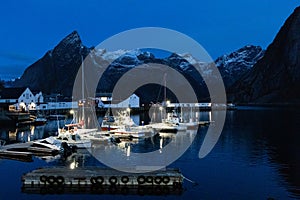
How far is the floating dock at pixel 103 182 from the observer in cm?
2906

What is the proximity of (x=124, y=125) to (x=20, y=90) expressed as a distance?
225 feet

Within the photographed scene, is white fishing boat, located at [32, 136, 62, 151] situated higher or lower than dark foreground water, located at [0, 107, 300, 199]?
higher

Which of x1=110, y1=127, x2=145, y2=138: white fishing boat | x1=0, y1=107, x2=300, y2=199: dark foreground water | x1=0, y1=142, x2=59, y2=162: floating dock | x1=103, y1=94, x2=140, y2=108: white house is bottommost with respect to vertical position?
x1=0, y1=107, x2=300, y2=199: dark foreground water

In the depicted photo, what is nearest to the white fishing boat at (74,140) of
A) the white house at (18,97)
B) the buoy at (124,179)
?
the buoy at (124,179)

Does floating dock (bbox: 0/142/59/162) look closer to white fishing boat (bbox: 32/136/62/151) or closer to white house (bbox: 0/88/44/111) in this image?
white fishing boat (bbox: 32/136/62/151)

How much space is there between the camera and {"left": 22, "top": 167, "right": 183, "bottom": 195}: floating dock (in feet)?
95.3


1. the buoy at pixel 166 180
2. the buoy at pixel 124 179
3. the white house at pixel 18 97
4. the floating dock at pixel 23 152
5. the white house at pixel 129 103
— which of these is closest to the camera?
the buoy at pixel 124 179

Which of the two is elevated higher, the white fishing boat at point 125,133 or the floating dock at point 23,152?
the white fishing boat at point 125,133

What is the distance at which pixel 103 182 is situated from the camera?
2948cm

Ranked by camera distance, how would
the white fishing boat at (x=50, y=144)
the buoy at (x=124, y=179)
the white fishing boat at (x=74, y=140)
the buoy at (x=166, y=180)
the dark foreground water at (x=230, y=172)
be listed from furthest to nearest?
1. the white fishing boat at (x=74, y=140)
2. the white fishing boat at (x=50, y=144)
3. the buoy at (x=166, y=180)
4. the buoy at (x=124, y=179)
5. the dark foreground water at (x=230, y=172)

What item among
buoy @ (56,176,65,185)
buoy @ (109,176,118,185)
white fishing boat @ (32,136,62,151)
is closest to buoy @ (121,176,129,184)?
buoy @ (109,176,118,185)

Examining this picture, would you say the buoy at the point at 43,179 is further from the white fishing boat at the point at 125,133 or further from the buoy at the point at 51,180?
the white fishing boat at the point at 125,133

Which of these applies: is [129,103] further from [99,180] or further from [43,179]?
[99,180]

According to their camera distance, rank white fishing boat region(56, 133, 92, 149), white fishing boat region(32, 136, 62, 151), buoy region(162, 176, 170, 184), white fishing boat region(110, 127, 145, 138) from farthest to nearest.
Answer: white fishing boat region(110, 127, 145, 138), white fishing boat region(56, 133, 92, 149), white fishing boat region(32, 136, 62, 151), buoy region(162, 176, 170, 184)
